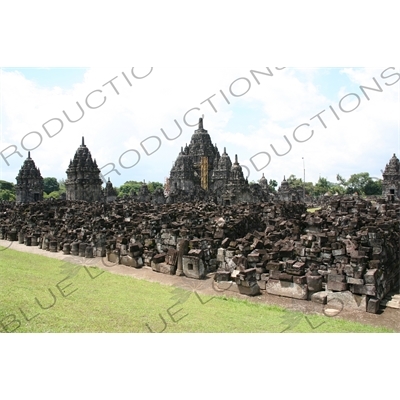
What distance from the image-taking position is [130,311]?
608 cm

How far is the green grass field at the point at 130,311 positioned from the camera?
216 inches

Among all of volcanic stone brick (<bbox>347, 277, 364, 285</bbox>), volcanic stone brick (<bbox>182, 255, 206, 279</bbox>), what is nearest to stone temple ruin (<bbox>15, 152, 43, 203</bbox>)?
volcanic stone brick (<bbox>182, 255, 206, 279</bbox>)

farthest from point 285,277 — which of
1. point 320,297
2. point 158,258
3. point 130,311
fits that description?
point 158,258

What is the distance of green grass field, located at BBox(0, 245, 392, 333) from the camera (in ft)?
18.0

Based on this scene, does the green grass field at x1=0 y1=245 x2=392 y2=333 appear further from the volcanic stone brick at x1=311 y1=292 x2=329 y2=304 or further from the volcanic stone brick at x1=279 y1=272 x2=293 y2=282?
the volcanic stone brick at x1=279 y1=272 x2=293 y2=282

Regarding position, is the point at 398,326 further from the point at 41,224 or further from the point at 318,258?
the point at 41,224

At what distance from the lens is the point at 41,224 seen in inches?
656

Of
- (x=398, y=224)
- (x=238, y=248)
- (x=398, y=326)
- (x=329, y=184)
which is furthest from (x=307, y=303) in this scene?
(x=329, y=184)

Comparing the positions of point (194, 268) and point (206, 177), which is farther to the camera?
point (206, 177)

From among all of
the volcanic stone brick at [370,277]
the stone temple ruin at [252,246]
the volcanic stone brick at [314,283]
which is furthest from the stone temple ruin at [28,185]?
the volcanic stone brick at [370,277]

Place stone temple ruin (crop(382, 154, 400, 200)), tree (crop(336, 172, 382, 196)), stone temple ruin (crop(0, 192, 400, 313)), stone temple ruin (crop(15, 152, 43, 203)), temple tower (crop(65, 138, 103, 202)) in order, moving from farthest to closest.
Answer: tree (crop(336, 172, 382, 196)) → stone temple ruin (crop(382, 154, 400, 200)) → stone temple ruin (crop(15, 152, 43, 203)) → temple tower (crop(65, 138, 103, 202)) → stone temple ruin (crop(0, 192, 400, 313))

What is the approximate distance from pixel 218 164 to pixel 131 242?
3093cm

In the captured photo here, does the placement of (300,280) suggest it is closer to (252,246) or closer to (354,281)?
(354,281)

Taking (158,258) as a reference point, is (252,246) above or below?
below
